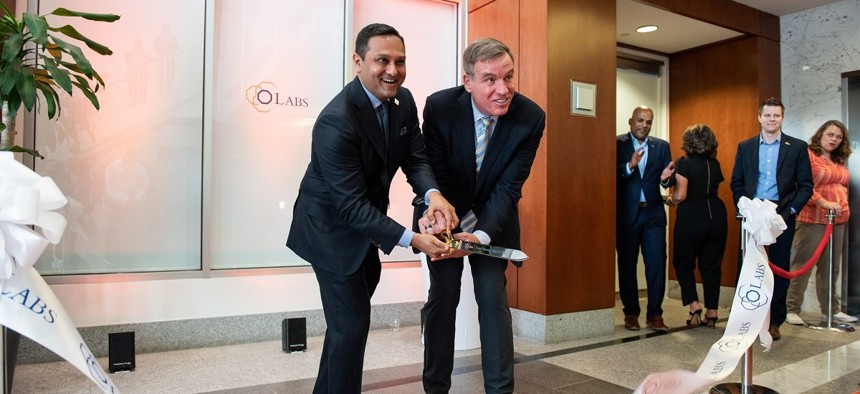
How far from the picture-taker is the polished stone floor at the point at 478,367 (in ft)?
10.2

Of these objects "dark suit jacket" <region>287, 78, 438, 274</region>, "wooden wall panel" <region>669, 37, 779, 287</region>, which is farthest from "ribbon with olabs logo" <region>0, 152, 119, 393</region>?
"wooden wall panel" <region>669, 37, 779, 287</region>

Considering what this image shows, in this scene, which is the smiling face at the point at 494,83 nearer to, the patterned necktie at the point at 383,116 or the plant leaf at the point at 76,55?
the patterned necktie at the point at 383,116

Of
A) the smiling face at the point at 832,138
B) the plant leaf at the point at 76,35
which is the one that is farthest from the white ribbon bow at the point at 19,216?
the smiling face at the point at 832,138

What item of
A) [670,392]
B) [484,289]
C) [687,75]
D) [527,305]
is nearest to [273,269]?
[527,305]

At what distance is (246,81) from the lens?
14.0 feet

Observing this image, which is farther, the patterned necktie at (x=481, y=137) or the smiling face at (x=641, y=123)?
the smiling face at (x=641, y=123)

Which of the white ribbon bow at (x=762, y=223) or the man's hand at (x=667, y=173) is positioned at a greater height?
the man's hand at (x=667, y=173)

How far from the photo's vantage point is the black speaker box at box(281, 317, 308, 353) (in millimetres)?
3828

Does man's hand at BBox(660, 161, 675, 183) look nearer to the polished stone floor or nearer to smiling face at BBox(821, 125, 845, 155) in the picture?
the polished stone floor

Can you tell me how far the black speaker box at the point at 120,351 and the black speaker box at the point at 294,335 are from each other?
0.87m

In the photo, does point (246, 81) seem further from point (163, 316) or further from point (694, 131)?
point (694, 131)

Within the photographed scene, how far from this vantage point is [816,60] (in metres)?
5.73

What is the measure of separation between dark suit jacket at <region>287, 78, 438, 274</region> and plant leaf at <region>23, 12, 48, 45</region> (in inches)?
53.0

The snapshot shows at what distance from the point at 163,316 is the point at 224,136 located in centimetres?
124
